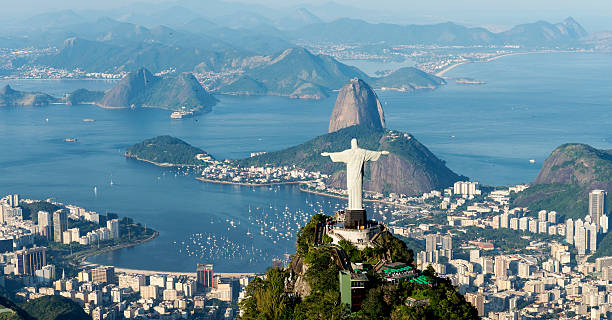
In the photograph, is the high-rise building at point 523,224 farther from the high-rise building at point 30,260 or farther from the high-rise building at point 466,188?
the high-rise building at point 30,260

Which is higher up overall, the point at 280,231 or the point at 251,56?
the point at 251,56

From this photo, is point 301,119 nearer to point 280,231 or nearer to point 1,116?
point 1,116

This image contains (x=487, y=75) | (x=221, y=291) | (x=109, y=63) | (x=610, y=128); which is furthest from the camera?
(x=109, y=63)

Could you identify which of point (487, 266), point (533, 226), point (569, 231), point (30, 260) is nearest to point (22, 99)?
point (30, 260)

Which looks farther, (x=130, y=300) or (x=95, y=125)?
(x=95, y=125)

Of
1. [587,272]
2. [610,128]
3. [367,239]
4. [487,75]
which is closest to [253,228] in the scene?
[587,272]

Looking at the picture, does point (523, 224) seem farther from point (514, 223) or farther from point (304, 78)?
point (304, 78)

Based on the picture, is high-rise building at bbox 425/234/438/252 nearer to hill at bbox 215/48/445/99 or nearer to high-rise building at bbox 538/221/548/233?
high-rise building at bbox 538/221/548/233
